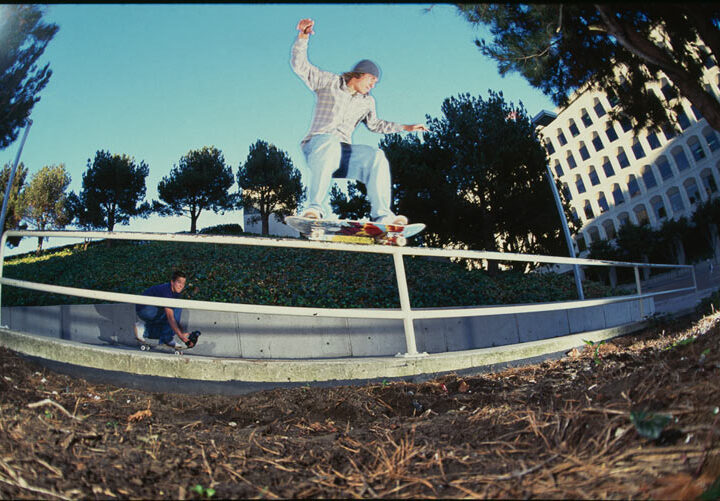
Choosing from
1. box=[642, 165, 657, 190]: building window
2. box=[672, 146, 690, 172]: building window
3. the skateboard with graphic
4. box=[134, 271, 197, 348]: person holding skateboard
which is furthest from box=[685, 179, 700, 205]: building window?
box=[134, 271, 197, 348]: person holding skateboard

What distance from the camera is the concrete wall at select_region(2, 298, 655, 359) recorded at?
474cm

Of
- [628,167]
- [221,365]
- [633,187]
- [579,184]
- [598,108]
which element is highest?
[598,108]

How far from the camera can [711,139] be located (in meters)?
40.6

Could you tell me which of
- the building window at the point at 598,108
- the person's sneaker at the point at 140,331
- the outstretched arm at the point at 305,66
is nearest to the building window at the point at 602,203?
the building window at the point at 598,108

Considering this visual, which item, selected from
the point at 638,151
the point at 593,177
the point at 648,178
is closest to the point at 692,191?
the point at 648,178

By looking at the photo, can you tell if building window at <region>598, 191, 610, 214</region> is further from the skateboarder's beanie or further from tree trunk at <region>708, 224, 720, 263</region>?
the skateboarder's beanie

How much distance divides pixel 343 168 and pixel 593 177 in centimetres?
5745

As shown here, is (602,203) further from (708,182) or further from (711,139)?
(711,139)

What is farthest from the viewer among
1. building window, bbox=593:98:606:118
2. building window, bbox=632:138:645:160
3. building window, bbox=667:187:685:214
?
building window, bbox=593:98:606:118

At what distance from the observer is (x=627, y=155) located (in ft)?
160

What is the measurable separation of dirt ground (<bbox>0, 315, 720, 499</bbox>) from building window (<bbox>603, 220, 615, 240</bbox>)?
57.0m

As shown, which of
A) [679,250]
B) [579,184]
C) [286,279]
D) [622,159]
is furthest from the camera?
[579,184]

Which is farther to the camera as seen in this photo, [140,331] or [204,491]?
[140,331]

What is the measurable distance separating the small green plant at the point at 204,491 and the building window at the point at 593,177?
5989 centimetres
